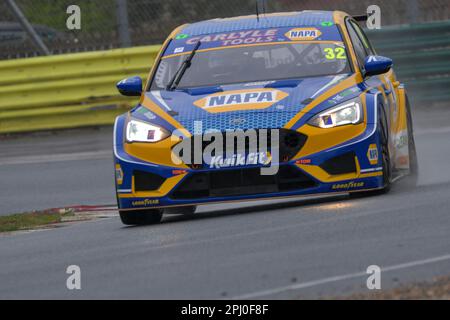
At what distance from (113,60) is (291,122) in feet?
35.6

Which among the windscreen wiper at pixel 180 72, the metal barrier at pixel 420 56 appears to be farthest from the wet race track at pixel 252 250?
the metal barrier at pixel 420 56

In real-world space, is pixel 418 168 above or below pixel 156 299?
below

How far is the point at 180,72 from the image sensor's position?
34.5ft

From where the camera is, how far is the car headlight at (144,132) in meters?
9.38

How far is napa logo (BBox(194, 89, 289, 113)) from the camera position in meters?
9.40

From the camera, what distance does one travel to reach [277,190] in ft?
30.1

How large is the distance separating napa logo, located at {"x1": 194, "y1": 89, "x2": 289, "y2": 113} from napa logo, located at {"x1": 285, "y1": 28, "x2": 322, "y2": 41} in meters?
1.00

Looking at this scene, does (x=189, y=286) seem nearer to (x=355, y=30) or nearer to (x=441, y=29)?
(x=355, y=30)

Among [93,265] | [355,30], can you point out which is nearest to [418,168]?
[355,30]

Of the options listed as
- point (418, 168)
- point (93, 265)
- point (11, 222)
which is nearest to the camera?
point (93, 265)

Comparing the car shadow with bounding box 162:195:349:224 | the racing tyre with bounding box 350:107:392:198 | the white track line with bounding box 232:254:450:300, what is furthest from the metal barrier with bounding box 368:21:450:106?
Result: the white track line with bounding box 232:254:450:300

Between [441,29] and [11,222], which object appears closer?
[11,222]

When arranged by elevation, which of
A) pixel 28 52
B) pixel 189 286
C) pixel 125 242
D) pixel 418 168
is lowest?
pixel 28 52

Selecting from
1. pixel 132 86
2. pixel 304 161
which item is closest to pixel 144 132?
pixel 132 86
